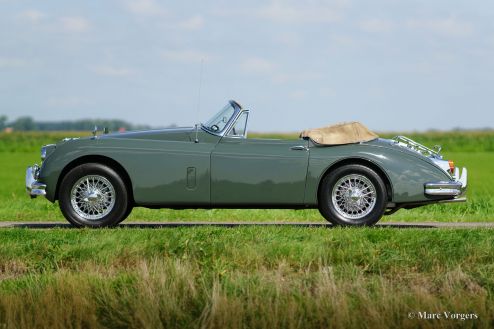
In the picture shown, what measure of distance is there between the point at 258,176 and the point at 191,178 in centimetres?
89

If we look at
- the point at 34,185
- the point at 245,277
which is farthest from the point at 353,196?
the point at 34,185

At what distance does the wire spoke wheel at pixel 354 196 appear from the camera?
13.3 meters

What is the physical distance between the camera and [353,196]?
Result: 13383mm

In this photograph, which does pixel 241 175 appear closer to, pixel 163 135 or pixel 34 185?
pixel 163 135

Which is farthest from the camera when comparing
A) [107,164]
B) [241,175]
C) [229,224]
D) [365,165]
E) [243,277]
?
[229,224]

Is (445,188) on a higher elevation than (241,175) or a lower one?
lower

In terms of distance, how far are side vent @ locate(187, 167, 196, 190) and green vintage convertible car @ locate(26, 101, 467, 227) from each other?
0.01 m

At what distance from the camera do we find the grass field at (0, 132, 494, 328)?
1012 cm

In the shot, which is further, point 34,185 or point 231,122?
point 34,185

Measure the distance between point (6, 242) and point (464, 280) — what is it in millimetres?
5522

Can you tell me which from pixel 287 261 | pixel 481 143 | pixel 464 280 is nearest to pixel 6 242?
pixel 287 261

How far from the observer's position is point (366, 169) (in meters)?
13.3

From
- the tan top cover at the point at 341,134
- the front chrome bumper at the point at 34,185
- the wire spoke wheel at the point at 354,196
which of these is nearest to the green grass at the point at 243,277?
the wire spoke wheel at the point at 354,196

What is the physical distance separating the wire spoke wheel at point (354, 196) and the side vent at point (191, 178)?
185cm
